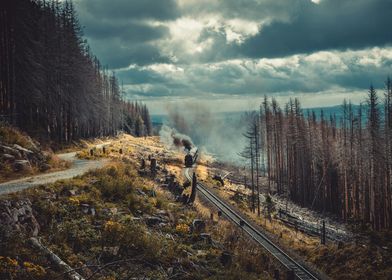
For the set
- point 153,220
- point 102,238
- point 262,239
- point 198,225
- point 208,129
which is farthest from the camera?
point 208,129

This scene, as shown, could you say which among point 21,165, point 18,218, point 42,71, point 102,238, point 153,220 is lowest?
point 153,220

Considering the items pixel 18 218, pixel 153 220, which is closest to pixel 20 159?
pixel 153 220

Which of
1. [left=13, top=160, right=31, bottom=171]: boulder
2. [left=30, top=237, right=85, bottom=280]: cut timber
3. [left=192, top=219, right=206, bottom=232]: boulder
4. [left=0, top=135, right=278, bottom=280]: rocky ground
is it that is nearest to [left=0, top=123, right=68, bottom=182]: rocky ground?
[left=13, top=160, right=31, bottom=171]: boulder

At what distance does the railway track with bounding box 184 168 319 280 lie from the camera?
799 inches

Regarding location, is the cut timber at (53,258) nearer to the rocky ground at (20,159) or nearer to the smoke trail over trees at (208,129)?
the rocky ground at (20,159)

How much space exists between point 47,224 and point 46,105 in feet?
110

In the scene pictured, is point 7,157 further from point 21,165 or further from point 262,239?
point 262,239

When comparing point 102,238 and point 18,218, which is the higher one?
point 18,218

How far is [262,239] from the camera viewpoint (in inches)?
1055

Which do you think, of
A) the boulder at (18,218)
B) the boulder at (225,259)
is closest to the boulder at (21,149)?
the boulder at (18,218)

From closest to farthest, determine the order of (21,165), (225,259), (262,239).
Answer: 1. (225,259)
2. (21,165)
3. (262,239)

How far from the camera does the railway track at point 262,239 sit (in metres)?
20.3

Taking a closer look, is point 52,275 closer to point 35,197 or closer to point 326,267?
point 35,197

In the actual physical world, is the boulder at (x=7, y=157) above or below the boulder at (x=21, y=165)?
above
